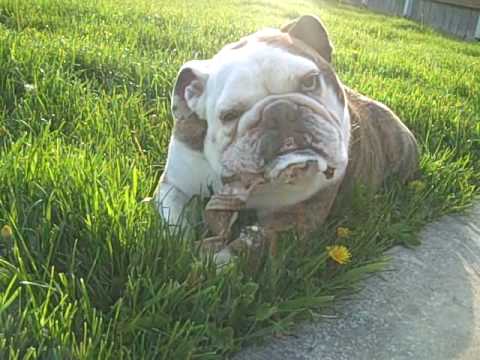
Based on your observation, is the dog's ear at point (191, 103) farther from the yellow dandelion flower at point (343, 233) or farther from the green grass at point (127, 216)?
the yellow dandelion flower at point (343, 233)

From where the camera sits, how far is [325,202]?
216 centimetres

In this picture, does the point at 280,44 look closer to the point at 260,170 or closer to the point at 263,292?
the point at 260,170

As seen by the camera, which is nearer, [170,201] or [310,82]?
[310,82]

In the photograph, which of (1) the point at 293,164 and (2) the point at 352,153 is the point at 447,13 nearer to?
(2) the point at 352,153

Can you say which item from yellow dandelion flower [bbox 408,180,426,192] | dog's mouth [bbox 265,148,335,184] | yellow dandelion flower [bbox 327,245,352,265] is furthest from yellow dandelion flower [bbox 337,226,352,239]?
yellow dandelion flower [bbox 408,180,426,192]

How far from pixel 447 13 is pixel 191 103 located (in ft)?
36.0

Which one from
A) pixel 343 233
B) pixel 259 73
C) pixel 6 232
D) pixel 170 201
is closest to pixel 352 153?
pixel 343 233

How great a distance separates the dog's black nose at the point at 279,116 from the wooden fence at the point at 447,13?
1017cm

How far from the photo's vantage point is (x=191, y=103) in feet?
6.88

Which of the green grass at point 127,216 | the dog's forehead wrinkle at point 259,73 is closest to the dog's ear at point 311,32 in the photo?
the dog's forehead wrinkle at point 259,73

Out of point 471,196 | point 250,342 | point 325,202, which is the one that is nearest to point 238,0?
point 471,196

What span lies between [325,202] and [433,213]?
755 millimetres

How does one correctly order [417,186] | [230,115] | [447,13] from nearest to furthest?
[230,115]
[417,186]
[447,13]

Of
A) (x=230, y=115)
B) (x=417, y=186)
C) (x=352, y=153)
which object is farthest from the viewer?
(x=417, y=186)
